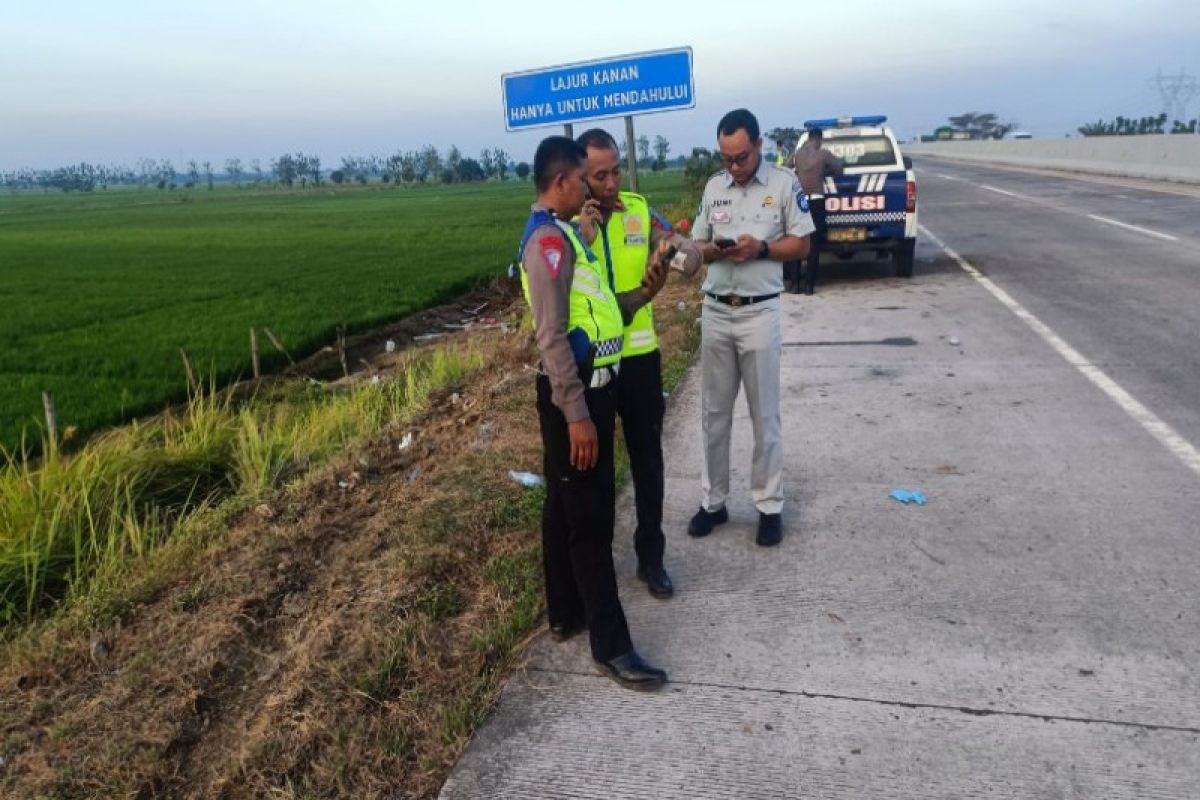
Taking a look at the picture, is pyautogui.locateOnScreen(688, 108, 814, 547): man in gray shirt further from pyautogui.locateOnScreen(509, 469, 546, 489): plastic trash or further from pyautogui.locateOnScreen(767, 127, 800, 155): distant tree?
pyautogui.locateOnScreen(767, 127, 800, 155): distant tree

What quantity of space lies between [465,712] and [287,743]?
56cm

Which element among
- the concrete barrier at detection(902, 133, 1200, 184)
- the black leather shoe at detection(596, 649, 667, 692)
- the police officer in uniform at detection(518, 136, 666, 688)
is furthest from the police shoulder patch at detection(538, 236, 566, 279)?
the concrete barrier at detection(902, 133, 1200, 184)

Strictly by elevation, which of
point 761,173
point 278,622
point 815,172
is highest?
point 815,172

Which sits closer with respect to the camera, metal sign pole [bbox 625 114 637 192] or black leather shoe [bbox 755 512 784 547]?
black leather shoe [bbox 755 512 784 547]

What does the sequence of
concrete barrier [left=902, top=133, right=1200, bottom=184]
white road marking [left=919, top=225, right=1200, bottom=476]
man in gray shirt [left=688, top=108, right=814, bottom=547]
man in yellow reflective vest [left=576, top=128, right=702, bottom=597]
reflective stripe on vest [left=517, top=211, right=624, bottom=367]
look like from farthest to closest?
1. concrete barrier [left=902, top=133, right=1200, bottom=184]
2. white road marking [left=919, top=225, right=1200, bottom=476]
3. man in gray shirt [left=688, top=108, right=814, bottom=547]
4. man in yellow reflective vest [left=576, top=128, right=702, bottom=597]
5. reflective stripe on vest [left=517, top=211, right=624, bottom=367]

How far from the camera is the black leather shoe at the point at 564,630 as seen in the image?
133 inches

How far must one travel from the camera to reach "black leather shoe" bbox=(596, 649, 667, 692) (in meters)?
3.02

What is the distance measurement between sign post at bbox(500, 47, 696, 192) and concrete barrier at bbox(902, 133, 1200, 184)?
20528 millimetres

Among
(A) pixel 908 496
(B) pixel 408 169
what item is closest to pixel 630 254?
(A) pixel 908 496

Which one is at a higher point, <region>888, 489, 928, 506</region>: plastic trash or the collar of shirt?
the collar of shirt

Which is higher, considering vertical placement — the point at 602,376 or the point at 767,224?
the point at 767,224

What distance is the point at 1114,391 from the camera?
629 cm

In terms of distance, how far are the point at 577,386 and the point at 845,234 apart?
938cm

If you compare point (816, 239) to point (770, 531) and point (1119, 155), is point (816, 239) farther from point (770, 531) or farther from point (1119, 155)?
point (1119, 155)
